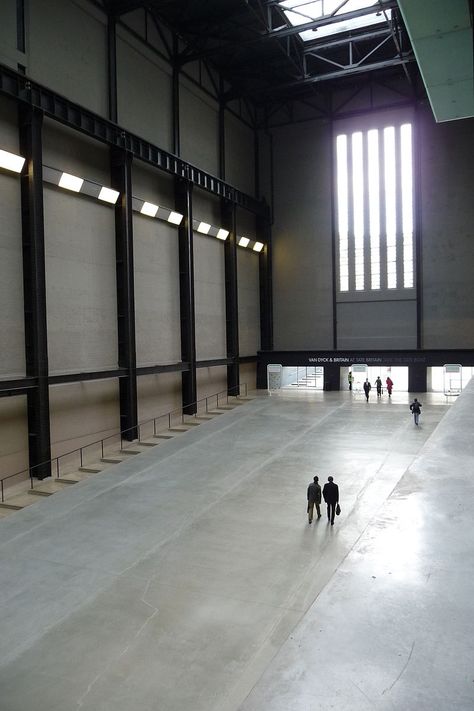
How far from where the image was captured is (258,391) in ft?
123

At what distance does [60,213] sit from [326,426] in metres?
14.2

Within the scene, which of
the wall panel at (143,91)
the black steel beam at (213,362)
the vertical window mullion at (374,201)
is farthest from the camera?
the vertical window mullion at (374,201)

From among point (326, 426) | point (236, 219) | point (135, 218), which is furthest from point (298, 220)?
point (326, 426)

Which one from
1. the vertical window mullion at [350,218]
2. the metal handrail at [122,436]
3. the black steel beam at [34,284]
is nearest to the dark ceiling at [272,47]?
the vertical window mullion at [350,218]

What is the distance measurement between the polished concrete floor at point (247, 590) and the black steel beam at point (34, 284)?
266cm

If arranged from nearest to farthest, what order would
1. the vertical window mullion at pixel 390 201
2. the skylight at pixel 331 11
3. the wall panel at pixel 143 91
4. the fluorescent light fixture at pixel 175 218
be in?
the wall panel at pixel 143 91 → the skylight at pixel 331 11 → the fluorescent light fixture at pixel 175 218 → the vertical window mullion at pixel 390 201

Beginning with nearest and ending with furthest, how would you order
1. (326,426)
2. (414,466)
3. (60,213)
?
(414,466) < (60,213) < (326,426)

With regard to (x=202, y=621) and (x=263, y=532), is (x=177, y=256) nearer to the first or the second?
(x=263, y=532)

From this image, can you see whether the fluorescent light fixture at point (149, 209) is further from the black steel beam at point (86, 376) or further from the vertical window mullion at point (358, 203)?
the vertical window mullion at point (358, 203)

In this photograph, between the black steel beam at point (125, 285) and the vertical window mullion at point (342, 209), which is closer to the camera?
the black steel beam at point (125, 285)

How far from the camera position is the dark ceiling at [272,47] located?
2638 centimetres

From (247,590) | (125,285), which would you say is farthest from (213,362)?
(247,590)

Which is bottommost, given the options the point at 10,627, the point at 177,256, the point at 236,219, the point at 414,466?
the point at 10,627

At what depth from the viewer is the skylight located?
86.1 ft
